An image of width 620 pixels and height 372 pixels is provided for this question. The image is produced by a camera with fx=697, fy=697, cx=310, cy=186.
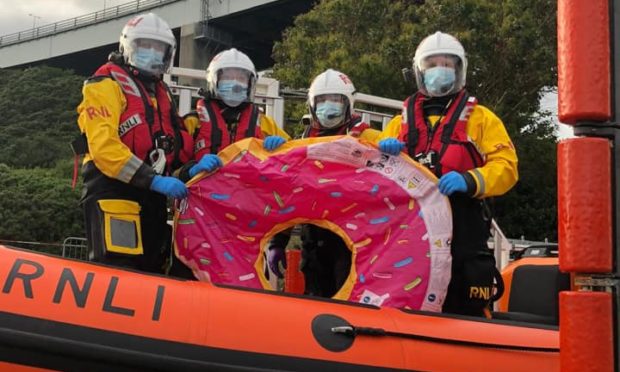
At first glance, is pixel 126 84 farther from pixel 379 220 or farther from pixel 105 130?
pixel 379 220

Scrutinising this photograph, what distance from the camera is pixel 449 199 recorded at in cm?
311

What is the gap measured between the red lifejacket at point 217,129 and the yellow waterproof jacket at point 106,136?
0.51 meters

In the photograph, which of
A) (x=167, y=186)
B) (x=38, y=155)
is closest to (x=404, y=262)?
(x=167, y=186)

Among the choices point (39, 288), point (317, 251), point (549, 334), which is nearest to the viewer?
point (39, 288)

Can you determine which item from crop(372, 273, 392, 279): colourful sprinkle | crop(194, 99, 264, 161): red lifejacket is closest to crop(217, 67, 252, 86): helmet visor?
crop(194, 99, 264, 161): red lifejacket

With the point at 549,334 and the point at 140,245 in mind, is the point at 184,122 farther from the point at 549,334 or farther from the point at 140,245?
the point at 549,334

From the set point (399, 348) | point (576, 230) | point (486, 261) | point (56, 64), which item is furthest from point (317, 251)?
point (56, 64)

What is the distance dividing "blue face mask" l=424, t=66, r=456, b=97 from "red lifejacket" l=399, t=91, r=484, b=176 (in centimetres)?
7

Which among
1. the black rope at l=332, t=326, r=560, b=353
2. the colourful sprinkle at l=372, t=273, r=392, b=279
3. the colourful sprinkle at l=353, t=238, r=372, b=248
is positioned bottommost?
the black rope at l=332, t=326, r=560, b=353

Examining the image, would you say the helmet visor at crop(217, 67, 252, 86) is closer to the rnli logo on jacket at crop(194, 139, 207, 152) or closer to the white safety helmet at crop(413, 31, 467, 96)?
the rnli logo on jacket at crop(194, 139, 207, 152)

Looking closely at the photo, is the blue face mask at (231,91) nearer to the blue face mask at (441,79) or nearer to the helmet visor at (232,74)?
the helmet visor at (232,74)

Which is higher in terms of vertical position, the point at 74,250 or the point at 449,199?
the point at 449,199

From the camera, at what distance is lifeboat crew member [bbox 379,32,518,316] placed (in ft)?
9.93

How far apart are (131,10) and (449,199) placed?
93.5 feet
